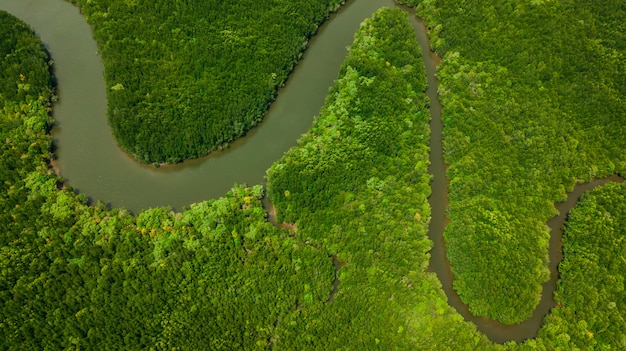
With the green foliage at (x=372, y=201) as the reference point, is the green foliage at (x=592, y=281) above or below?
below

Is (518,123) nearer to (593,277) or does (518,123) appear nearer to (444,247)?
(444,247)

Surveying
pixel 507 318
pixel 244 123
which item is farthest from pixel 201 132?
pixel 507 318

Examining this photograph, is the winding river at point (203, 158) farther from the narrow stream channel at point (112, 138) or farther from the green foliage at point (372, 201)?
the green foliage at point (372, 201)

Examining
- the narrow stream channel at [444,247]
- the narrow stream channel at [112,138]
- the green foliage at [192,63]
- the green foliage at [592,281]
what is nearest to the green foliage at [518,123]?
the narrow stream channel at [444,247]

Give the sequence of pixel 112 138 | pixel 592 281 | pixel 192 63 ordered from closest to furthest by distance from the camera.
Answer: pixel 592 281 → pixel 112 138 → pixel 192 63

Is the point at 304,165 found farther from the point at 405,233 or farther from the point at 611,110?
the point at 611,110

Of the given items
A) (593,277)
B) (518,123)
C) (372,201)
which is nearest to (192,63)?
(372,201)
